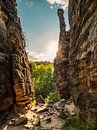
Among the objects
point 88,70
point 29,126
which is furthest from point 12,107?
point 88,70

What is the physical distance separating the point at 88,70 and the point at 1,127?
10687 mm

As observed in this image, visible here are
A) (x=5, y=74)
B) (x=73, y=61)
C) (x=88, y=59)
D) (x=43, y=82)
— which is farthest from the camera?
(x=43, y=82)

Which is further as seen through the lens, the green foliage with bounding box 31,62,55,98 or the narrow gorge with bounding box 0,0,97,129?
the green foliage with bounding box 31,62,55,98

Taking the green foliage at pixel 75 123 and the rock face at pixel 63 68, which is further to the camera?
the rock face at pixel 63 68

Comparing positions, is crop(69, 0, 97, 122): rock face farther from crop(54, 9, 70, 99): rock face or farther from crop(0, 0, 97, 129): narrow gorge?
crop(54, 9, 70, 99): rock face

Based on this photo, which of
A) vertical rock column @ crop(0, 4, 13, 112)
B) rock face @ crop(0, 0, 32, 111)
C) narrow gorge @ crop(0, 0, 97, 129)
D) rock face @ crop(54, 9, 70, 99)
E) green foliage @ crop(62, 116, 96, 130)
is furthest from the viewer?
rock face @ crop(54, 9, 70, 99)

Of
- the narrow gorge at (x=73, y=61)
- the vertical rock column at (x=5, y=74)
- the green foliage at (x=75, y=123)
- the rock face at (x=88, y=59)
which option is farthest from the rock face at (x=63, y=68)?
the rock face at (x=88, y=59)

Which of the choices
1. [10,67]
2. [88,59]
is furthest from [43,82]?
[88,59]

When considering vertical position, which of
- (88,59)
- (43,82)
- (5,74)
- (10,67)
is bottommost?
(43,82)

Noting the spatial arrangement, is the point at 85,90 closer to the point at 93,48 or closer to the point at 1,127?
the point at 93,48

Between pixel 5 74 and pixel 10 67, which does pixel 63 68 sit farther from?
pixel 5 74

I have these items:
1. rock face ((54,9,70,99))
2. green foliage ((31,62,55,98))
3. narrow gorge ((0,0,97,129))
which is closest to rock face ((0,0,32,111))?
narrow gorge ((0,0,97,129))

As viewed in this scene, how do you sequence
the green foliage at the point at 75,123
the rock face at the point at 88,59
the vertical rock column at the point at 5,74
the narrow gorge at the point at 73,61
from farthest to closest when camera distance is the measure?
the vertical rock column at the point at 5,74 < the green foliage at the point at 75,123 < the narrow gorge at the point at 73,61 < the rock face at the point at 88,59

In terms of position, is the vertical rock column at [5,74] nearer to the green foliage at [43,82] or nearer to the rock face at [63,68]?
the rock face at [63,68]
